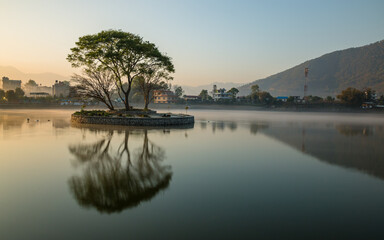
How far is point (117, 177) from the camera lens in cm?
1022

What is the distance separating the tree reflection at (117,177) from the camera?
7.95 meters

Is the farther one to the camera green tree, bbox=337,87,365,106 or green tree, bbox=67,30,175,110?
green tree, bbox=337,87,365,106

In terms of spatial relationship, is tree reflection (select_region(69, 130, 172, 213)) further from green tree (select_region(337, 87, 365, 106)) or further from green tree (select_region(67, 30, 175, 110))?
green tree (select_region(337, 87, 365, 106))

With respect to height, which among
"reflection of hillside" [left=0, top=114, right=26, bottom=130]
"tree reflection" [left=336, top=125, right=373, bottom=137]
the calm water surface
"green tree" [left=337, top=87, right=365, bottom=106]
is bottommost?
the calm water surface

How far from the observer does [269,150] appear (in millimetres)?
17297

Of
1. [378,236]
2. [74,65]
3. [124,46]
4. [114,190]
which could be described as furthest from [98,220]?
[74,65]

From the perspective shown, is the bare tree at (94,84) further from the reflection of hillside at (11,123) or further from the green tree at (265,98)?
the green tree at (265,98)

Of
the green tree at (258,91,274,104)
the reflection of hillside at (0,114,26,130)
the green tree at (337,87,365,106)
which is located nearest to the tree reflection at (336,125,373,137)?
the reflection of hillside at (0,114,26,130)

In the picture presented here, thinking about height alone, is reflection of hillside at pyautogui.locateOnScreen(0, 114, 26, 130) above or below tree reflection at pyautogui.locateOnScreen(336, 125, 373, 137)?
above

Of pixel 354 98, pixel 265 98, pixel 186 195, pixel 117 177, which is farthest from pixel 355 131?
pixel 265 98

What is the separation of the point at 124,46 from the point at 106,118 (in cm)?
1104

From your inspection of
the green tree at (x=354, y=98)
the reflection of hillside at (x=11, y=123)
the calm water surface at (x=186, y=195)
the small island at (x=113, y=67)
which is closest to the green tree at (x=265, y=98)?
the green tree at (x=354, y=98)

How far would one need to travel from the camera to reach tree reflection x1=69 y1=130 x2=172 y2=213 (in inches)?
313

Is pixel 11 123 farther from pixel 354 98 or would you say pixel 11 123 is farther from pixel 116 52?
pixel 354 98
